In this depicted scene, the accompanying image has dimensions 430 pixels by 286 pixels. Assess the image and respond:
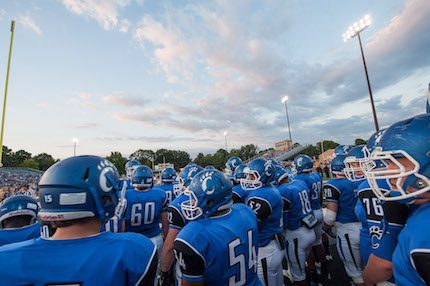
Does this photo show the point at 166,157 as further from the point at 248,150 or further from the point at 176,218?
the point at 176,218

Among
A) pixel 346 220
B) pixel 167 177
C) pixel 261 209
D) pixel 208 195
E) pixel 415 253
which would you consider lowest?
pixel 346 220

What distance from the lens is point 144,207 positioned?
15.8ft

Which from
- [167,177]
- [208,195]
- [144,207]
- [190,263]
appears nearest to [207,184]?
[208,195]

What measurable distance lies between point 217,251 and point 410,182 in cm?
159

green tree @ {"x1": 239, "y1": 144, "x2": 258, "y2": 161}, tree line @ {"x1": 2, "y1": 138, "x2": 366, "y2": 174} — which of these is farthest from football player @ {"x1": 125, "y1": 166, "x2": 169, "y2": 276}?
green tree @ {"x1": 239, "y1": 144, "x2": 258, "y2": 161}

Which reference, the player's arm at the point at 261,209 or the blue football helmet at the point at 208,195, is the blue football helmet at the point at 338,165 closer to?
the player's arm at the point at 261,209

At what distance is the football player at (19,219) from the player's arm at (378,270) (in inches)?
142

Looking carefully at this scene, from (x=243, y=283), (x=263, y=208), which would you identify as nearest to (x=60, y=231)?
(x=243, y=283)

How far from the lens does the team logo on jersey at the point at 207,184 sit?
2604mm

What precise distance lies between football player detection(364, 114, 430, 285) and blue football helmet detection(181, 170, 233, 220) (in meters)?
1.40

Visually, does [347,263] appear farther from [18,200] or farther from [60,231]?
[18,200]

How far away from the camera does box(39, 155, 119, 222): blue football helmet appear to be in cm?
152

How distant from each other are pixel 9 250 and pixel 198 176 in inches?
69.4

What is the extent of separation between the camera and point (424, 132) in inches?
62.1
